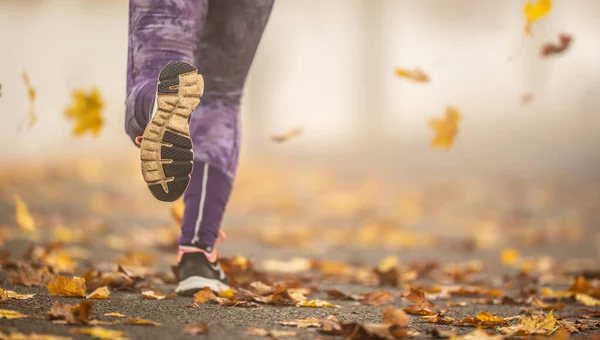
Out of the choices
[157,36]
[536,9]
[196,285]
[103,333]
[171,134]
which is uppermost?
[536,9]

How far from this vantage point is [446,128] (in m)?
3.52

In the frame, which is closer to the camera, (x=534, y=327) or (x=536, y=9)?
(x=534, y=327)

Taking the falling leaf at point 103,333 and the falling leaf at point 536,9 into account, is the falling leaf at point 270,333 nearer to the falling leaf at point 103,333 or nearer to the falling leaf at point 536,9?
the falling leaf at point 103,333

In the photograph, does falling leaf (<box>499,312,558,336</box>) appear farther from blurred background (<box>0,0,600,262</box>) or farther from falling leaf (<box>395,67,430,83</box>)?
blurred background (<box>0,0,600,262</box>)

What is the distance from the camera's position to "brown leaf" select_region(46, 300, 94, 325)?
5.78 ft

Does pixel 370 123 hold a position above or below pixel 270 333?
above

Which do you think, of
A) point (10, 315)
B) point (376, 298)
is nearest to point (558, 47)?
point (376, 298)

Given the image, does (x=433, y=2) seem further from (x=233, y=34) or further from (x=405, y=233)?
(x=233, y=34)

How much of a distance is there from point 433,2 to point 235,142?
20.6 metres

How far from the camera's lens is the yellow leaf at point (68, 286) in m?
2.17

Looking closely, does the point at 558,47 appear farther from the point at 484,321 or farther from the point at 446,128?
the point at 484,321

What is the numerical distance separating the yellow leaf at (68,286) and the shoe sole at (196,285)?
321 mm

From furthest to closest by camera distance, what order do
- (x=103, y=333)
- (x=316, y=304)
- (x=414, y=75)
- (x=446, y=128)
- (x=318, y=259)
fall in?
(x=318, y=259)
(x=446, y=128)
(x=414, y=75)
(x=316, y=304)
(x=103, y=333)

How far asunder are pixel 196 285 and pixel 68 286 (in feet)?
1.34
